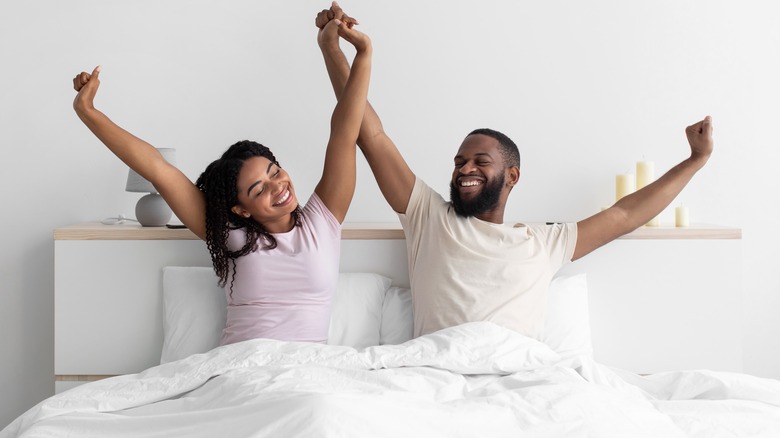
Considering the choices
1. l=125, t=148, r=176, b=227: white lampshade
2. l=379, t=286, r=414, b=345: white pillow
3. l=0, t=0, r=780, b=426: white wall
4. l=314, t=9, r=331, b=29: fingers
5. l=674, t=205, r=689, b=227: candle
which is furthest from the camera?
l=0, t=0, r=780, b=426: white wall

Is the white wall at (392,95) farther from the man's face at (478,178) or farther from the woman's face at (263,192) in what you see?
the woman's face at (263,192)

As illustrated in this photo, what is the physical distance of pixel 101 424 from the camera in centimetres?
175

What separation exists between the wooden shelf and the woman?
26 centimetres

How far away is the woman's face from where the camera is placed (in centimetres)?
221

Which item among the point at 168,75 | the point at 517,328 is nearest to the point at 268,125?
the point at 168,75

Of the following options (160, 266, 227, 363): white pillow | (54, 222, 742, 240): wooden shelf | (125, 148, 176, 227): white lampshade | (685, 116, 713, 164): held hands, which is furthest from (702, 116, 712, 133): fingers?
(125, 148, 176, 227): white lampshade

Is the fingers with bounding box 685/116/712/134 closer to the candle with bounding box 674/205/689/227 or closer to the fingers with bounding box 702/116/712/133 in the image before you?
the fingers with bounding box 702/116/712/133

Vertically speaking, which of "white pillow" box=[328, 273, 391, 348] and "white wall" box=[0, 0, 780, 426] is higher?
"white wall" box=[0, 0, 780, 426]

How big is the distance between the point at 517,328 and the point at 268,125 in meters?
1.19

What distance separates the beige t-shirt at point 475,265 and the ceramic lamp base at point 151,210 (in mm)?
811

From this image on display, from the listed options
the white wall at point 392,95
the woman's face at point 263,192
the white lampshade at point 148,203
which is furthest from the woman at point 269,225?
the white wall at point 392,95

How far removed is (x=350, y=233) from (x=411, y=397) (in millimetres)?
882

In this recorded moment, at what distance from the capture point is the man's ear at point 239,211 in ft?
7.36

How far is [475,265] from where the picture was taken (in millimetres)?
2326
